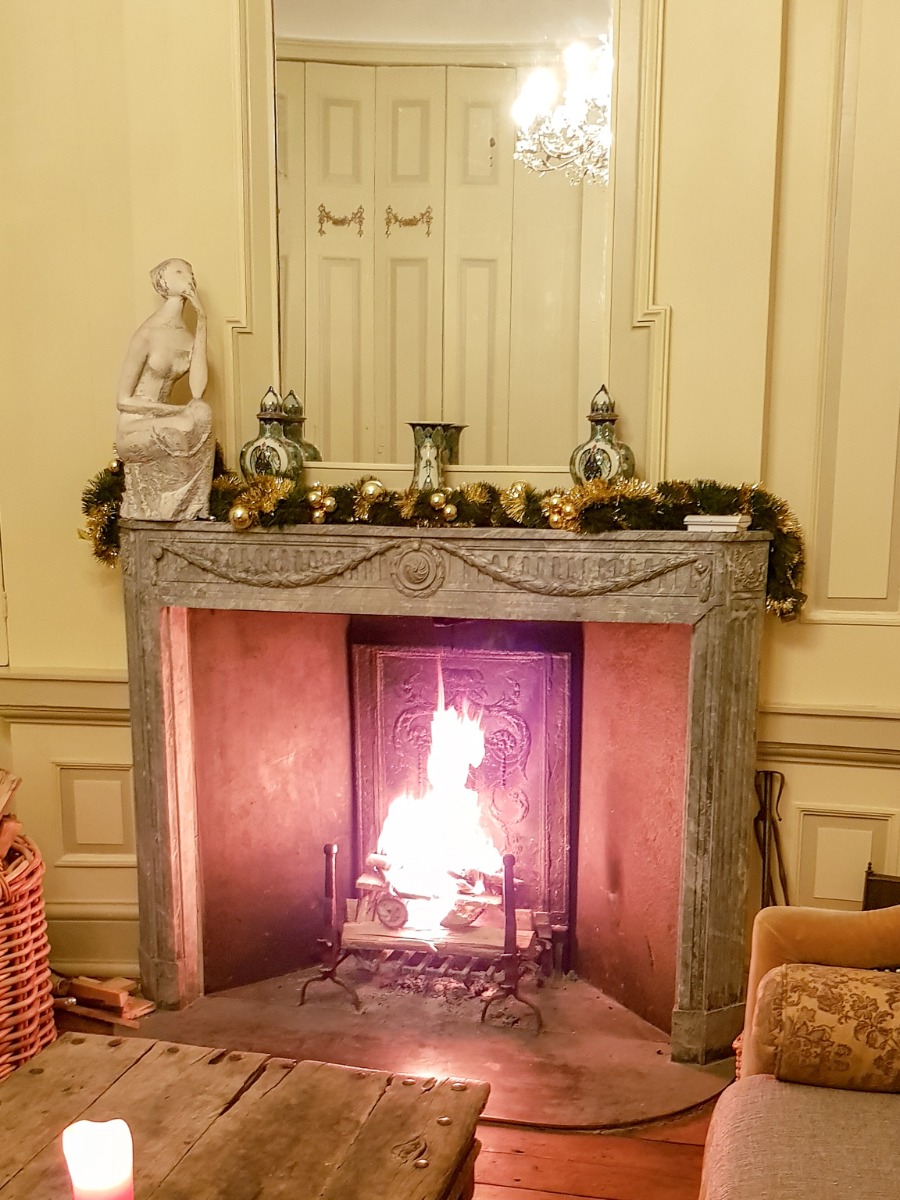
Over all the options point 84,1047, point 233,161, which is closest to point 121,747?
point 84,1047

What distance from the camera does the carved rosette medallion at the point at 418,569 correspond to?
85.0 inches

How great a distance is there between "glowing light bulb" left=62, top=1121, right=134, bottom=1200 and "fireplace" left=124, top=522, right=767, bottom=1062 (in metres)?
1.28

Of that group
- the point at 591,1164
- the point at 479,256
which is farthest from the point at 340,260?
the point at 591,1164

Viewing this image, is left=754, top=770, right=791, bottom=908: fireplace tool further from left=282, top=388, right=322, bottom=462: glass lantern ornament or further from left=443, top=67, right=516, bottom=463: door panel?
left=282, top=388, right=322, bottom=462: glass lantern ornament

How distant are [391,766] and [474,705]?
0.30 metres

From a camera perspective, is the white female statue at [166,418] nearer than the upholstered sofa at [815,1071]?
No

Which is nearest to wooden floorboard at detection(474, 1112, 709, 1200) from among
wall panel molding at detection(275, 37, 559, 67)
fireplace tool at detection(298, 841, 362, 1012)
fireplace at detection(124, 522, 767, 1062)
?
fireplace at detection(124, 522, 767, 1062)

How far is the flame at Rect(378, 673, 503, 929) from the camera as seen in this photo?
2.51 m

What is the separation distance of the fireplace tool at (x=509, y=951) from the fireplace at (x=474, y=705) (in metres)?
0.26

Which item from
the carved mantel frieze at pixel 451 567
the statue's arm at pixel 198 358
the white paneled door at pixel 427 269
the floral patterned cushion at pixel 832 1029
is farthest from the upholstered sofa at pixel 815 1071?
the statue's arm at pixel 198 358

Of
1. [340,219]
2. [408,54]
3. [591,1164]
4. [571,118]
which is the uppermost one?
[408,54]

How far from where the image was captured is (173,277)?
2240 mm

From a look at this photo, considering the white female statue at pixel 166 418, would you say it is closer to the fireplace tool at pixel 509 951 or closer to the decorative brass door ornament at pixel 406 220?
the decorative brass door ornament at pixel 406 220

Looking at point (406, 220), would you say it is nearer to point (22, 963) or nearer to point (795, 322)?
point (795, 322)
